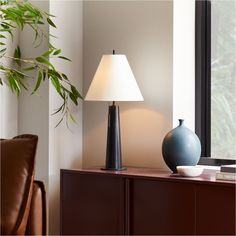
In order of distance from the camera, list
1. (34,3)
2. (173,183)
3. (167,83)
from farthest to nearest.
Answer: (34,3) < (167,83) < (173,183)

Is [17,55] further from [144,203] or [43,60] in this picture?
[144,203]

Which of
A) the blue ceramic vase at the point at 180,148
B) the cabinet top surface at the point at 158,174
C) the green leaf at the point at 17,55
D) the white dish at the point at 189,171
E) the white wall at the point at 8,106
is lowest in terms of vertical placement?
the cabinet top surface at the point at 158,174

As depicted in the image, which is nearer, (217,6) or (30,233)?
(30,233)

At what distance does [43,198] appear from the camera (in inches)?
88.0

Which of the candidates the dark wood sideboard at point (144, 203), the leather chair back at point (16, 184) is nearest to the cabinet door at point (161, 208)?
the dark wood sideboard at point (144, 203)

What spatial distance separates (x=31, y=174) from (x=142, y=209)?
0.88 m

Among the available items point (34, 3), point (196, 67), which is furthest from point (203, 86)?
point (34, 3)

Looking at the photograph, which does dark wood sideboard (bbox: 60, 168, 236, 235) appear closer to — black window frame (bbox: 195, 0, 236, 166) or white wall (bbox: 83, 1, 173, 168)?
white wall (bbox: 83, 1, 173, 168)

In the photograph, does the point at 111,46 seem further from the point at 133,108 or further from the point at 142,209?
the point at 142,209

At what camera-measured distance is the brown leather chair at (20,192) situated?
6.93ft

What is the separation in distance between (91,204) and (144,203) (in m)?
0.35

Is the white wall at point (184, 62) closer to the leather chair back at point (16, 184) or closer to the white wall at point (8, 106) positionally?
the white wall at point (8, 106)

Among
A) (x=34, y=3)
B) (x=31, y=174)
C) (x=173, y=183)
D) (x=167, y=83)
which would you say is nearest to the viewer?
(x=31, y=174)

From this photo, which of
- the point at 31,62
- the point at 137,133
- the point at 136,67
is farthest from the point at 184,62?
the point at 31,62
